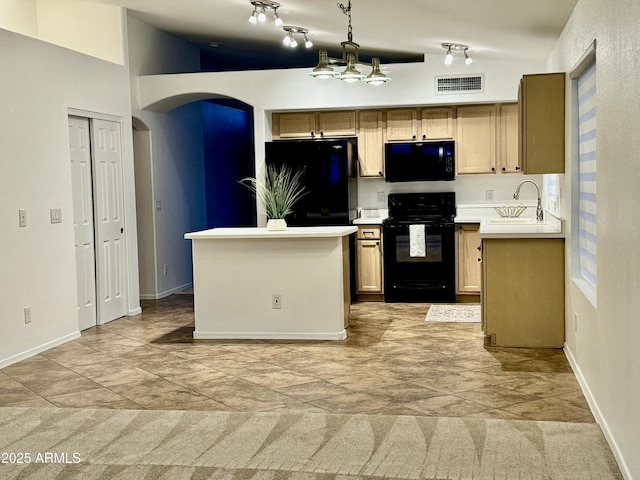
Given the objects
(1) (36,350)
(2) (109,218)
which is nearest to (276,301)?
(1) (36,350)

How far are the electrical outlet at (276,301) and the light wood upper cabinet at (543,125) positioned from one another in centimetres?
213

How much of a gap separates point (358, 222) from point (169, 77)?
2.53 meters

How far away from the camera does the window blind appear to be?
439 cm

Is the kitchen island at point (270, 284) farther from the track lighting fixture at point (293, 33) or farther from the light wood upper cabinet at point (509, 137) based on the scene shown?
the light wood upper cabinet at point (509, 137)

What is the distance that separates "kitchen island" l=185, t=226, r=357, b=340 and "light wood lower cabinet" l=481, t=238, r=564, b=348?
1180 mm

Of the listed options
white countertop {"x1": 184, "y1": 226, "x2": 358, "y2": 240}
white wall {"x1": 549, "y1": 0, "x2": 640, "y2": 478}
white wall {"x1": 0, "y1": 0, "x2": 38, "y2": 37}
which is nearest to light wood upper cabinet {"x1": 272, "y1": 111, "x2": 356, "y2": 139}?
white countertop {"x1": 184, "y1": 226, "x2": 358, "y2": 240}

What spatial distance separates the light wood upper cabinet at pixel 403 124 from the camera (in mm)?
8102


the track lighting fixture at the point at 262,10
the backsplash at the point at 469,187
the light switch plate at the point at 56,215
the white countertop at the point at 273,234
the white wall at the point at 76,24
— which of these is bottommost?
the white countertop at the point at 273,234

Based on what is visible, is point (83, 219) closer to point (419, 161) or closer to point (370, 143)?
point (370, 143)

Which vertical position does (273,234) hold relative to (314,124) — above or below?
below

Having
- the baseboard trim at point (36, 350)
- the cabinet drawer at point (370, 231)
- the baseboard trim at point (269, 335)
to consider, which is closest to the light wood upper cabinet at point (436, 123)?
the cabinet drawer at point (370, 231)

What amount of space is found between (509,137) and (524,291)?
2.78 meters

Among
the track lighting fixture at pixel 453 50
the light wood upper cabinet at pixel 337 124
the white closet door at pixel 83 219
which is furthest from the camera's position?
the light wood upper cabinet at pixel 337 124

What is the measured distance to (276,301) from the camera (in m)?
6.12
